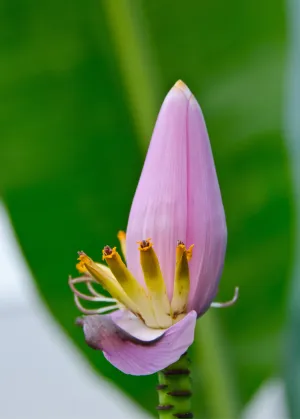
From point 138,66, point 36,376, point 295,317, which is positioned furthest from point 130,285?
point 36,376

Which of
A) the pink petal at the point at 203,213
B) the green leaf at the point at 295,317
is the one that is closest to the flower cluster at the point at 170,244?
the pink petal at the point at 203,213

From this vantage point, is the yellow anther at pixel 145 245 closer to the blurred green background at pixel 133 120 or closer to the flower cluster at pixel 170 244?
the flower cluster at pixel 170 244

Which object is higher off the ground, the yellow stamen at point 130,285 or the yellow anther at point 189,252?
the yellow anther at point 189,252

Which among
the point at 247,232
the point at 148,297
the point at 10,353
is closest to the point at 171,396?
the point at 148,297

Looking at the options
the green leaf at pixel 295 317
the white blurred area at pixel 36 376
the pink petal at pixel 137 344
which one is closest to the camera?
the pink petal at pixel 137 344

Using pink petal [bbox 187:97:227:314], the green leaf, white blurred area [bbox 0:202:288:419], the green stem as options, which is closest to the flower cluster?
pink petal [bbox 187:97:227:314]

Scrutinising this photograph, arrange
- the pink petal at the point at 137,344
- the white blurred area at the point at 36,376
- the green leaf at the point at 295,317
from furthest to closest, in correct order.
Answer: the white blurred area at the point at 36,376 < the green leaf at the point at 295,317 < the pink petal at the point at 137,344
